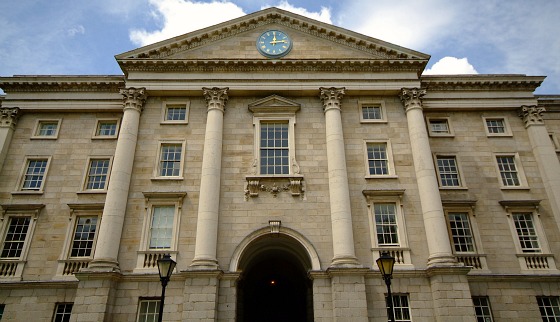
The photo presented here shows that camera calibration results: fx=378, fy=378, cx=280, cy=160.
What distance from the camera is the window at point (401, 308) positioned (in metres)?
18.8

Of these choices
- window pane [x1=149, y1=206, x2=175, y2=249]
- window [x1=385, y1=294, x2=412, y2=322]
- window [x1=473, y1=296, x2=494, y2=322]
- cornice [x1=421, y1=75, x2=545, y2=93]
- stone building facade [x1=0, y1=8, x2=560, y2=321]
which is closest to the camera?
window [x1=385, y1=294, x2=412, y2=322]

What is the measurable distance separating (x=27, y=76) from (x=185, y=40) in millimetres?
11009

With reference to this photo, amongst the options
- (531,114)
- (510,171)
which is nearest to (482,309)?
(510,171)

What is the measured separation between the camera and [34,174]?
23.7 metres

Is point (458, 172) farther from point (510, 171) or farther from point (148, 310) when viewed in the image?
point (148, 310)

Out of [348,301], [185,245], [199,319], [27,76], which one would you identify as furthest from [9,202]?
[348,301]

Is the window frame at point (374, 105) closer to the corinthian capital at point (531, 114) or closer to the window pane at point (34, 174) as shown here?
the corinthian capital at point (531, 114)

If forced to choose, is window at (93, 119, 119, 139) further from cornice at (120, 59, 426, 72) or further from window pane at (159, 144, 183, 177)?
window pane at (159, 144, 183, 177)

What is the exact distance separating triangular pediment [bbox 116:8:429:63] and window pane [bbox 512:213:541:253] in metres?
11.4

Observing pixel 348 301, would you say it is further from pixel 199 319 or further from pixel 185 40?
pixel 185 40

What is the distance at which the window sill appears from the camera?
842 inches

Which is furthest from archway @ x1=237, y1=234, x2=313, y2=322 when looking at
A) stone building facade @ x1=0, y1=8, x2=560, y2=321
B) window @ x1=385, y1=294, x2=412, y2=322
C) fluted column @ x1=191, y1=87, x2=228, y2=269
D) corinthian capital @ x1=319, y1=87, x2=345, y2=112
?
corinthian capital @ x1=319, y1=87, x2=345, y2=112

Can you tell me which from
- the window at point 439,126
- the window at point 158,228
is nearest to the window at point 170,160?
the window at point 158,228

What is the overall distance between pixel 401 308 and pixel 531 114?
16286 millimetres
